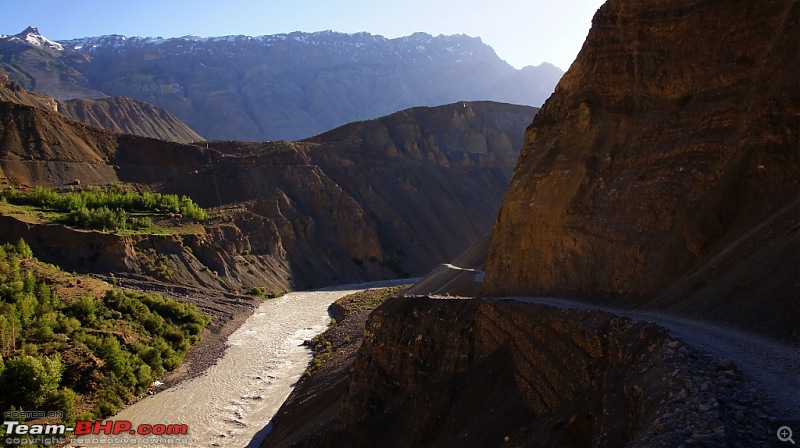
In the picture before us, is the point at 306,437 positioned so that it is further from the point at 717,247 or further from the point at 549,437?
the point at 717,247

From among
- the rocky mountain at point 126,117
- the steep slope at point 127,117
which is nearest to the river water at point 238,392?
the steep slope at point 127,117

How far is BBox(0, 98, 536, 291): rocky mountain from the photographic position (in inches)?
2035

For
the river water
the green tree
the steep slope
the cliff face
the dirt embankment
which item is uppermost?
the steep slope

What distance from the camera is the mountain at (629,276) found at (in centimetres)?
852

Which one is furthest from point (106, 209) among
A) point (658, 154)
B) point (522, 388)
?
point (522, 388)

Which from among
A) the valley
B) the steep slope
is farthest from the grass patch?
the steep slope

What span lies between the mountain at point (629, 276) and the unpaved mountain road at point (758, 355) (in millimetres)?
47

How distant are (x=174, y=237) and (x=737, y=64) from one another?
45966 millimetres

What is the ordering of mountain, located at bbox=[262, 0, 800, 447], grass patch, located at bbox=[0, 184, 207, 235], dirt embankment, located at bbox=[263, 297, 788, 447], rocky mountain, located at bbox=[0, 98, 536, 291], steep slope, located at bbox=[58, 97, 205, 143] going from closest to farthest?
dirt embankment, located at bbox=[263, 297, 788, 447] → mountain, located at bbox=[262, 0, 800, 447] → grass patch, located at bbox=[0, 184, 207, 235] → rocky mountain, located at bbox=[0, 98, 536, 291] → steep slope, located at bbox=[58, 97, 205, 143]

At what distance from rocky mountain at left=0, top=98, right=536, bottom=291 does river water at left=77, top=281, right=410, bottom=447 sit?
13041 millimetres

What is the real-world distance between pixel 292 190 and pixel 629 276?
60.4 meters

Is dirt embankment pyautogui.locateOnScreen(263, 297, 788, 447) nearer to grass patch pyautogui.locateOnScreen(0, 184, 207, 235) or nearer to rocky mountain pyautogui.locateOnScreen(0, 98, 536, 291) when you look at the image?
rocky mountain pyautogui.locateOnScreen(0, 98, 536, 291)

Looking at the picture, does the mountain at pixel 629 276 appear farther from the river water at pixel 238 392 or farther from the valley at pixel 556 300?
the river water at pixel 238 392

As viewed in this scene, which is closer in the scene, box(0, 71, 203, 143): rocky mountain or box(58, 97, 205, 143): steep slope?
box(0, 71, 203, 143): rocky mountain
